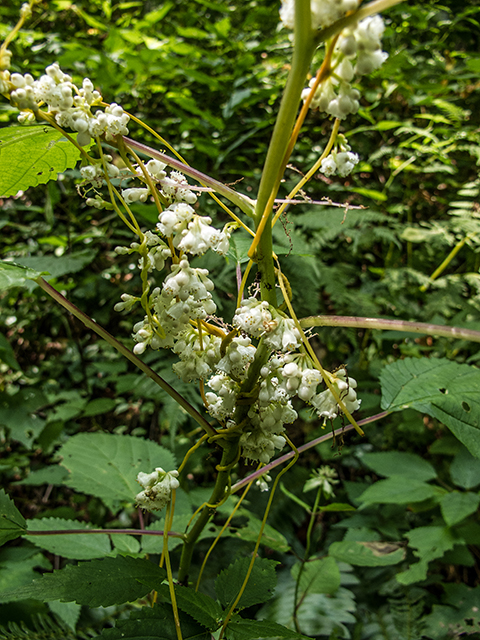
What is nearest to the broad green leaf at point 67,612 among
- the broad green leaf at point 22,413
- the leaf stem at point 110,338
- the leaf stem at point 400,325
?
the broad green leaf at point 22,413

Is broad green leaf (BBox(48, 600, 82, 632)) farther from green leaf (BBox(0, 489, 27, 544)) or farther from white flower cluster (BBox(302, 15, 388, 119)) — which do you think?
white flower cluster (BBox(302, 15, 388, 119))

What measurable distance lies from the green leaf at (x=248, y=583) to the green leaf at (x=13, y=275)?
59 cm

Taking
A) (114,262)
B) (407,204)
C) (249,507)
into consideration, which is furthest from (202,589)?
(407,204)

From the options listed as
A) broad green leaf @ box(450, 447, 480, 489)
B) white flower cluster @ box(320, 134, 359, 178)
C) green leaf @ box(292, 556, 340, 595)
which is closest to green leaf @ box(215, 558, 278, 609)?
green leaf @ box(292, 556, 340, 595)

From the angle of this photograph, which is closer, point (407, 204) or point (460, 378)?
point (460, 378)

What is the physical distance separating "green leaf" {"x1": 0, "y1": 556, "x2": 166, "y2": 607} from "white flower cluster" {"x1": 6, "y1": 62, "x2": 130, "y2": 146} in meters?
0.59

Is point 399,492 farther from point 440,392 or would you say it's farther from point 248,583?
point 248,583

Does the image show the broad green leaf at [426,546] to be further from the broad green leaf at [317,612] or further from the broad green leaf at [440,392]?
the broad green leaf at [440,392]

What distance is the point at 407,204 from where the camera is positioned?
263cm

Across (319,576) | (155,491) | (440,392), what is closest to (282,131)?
(155,491)

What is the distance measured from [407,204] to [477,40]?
3.95ft

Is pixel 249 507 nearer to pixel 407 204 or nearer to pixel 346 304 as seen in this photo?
pixel 346 304

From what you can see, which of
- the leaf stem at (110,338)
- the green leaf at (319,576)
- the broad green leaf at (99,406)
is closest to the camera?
the leaf stem at (110,338)

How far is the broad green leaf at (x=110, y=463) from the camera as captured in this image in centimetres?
105
